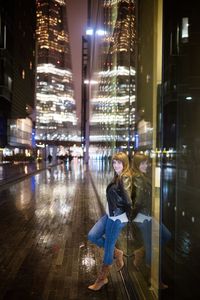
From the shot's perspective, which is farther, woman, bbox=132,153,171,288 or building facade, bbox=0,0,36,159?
building facade, bbox=0,0,36,159

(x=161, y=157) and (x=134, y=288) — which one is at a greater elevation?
(x=161, y=157)

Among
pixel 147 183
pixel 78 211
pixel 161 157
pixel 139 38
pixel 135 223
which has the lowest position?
pixel 78 211

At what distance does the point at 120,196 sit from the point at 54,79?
494 feet

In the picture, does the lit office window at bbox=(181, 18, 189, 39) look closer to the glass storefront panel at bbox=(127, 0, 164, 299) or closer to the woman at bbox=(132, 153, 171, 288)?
the glass storefront panel at bbox=(127, 0, 164, 299)

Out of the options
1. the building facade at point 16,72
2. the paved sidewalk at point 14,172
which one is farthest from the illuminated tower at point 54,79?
the paved sidewalk at point 14,172

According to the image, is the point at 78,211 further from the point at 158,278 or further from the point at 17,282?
the point at 158,278

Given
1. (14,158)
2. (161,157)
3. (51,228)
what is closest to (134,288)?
(161,157)

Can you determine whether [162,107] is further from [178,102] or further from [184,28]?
[184,28]

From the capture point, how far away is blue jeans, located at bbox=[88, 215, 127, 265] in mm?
5027

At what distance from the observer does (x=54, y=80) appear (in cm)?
15262

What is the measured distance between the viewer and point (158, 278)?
3.71m

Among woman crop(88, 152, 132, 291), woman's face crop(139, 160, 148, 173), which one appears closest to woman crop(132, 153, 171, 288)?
woman's face crop(139, 160, 148, 173)

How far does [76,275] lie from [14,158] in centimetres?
7271

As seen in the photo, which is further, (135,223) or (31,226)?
(31,226)
